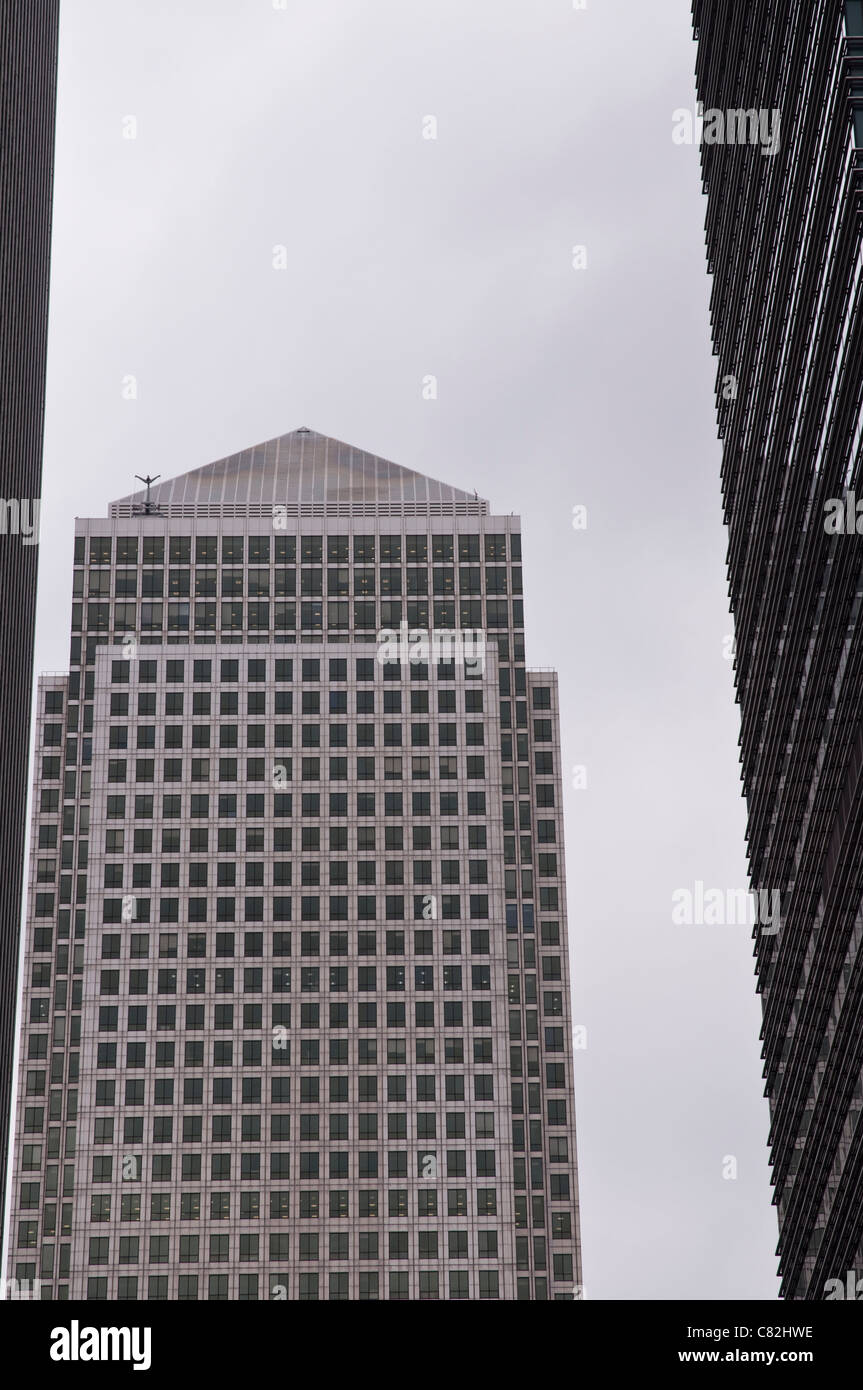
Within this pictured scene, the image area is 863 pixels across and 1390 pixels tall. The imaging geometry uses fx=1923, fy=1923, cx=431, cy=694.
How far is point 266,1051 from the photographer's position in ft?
567

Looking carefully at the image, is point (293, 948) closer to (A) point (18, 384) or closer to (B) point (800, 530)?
(A) point (18, 384)

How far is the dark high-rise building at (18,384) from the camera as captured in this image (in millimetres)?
104750

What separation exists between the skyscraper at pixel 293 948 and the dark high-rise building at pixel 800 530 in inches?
2781

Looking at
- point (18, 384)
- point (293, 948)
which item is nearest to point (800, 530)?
point (18, 384)

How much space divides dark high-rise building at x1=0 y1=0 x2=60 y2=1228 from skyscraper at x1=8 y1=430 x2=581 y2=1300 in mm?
39384

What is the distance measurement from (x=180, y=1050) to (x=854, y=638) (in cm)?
10829

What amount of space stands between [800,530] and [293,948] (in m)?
98.6

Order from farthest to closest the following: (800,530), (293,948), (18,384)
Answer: (293,948) → (18,384) → (800,530)

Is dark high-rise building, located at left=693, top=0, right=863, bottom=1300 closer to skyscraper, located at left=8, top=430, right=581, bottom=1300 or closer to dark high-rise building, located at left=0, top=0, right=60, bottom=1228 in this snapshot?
dark high-rise building, located at left=0, top=0, right=60, bottom=1228

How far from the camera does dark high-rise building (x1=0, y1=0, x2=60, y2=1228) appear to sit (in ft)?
344

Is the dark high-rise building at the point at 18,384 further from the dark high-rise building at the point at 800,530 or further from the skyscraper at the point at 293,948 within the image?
the skyscraper at the point at 293,948

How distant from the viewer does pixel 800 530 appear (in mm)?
89188
